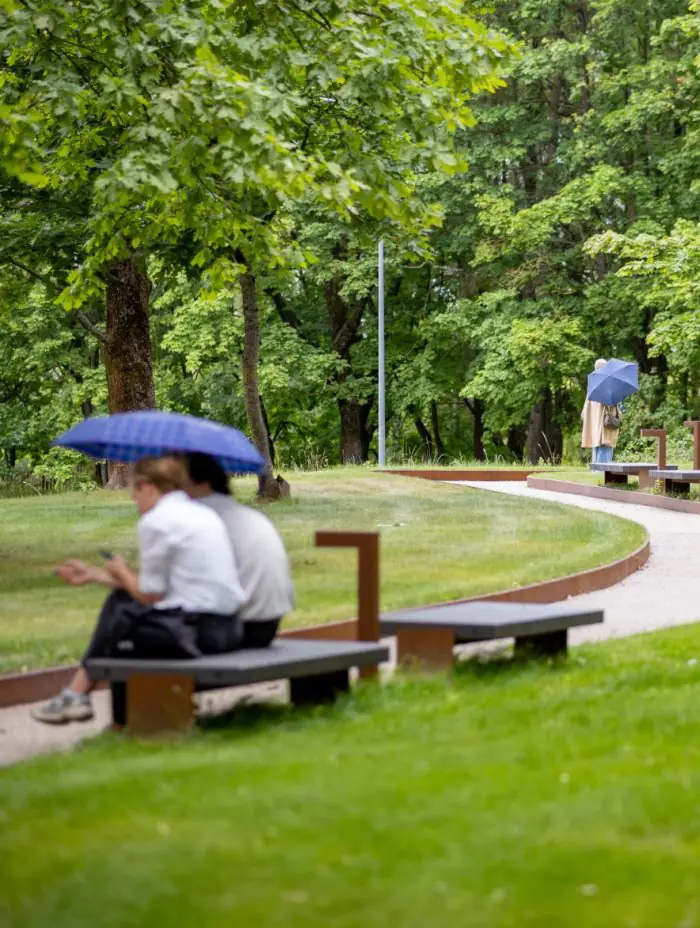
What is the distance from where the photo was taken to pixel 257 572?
7.87 m

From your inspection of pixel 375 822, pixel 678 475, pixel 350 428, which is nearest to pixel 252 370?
pixel 678 475

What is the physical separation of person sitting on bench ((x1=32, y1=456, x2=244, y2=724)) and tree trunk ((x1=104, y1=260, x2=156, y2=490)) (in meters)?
17.0

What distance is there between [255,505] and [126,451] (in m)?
14.6

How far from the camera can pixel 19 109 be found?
43.9 ft

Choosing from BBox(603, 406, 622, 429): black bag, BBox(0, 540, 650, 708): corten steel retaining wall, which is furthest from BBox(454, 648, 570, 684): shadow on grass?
BBox(603, 406, 622, 429): black bag

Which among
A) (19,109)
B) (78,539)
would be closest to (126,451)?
(19,109)

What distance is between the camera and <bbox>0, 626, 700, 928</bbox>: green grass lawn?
4469 mm

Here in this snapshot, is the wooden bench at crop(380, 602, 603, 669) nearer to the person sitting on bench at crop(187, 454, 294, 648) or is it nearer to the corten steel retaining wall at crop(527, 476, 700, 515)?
the person sitting on bench at crop(187, 454, 294, 648)

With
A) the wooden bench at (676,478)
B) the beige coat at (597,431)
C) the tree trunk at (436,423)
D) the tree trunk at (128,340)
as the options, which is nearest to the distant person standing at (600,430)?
the beige coat at (597,431)

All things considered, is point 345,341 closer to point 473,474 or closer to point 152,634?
point 473,474

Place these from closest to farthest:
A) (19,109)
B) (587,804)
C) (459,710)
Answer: (587,804), (459,710), (19,109)

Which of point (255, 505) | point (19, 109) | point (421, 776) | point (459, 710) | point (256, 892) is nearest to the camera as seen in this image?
point (256, 892)

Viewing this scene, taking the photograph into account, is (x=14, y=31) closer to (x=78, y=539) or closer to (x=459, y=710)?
(x=78, y=539)

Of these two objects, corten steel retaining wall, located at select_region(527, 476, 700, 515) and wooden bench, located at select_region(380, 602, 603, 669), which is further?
corten steel retaining wall, located at select_region(527, 476, 700, 515)
